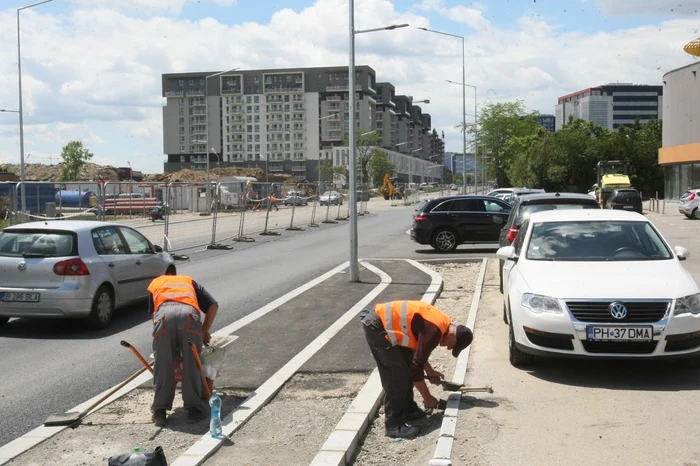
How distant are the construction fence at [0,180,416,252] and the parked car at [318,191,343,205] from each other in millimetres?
6230

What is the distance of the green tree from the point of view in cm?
12102

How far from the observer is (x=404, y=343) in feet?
19.9

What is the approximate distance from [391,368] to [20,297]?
245 inches

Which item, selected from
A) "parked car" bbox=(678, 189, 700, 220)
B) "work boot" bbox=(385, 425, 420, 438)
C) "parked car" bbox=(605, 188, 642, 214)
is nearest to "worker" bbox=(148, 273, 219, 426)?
"work boot" bbox=(385, 425, 420, 438)

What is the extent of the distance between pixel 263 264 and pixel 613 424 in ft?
45.7

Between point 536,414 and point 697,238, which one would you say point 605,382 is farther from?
point 697,238

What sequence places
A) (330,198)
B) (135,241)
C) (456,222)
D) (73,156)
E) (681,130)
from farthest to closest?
(73,156) < (681,130) < (330,198) < (456,222) < (135,241)

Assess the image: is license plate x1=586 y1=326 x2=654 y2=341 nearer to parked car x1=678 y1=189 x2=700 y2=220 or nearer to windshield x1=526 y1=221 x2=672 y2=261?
windshield x1=526 y1=221 x2=672 y2=261

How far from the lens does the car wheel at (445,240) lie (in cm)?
2236

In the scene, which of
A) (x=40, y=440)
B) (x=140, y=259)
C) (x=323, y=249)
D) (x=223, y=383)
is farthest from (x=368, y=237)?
(x=40, y=440)

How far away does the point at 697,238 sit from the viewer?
88.7ft

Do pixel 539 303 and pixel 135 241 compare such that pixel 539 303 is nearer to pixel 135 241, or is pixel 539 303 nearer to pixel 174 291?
pixel 174 291

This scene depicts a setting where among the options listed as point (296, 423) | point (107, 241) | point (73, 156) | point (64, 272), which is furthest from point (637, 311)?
point (73, 156)

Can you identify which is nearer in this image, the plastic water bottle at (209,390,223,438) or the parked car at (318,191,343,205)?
the plastic water bottle at (209,390,223,438)
